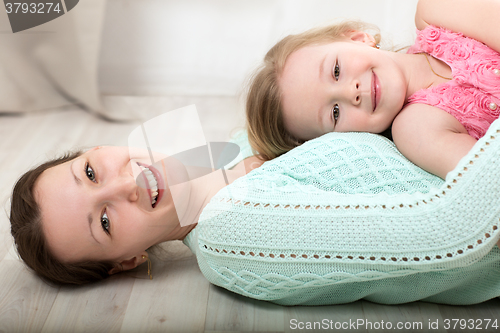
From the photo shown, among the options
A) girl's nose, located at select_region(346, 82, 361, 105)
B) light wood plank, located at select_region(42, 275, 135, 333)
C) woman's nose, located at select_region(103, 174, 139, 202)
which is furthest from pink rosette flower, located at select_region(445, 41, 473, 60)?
light wood plank, located at select_region(42, 275, 135, 333)

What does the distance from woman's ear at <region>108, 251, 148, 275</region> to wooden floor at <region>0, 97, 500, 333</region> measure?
16mm

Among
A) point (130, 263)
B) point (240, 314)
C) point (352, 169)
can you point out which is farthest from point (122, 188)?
point (352, 169)

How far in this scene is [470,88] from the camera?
830 millimetres

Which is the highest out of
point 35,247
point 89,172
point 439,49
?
point 439,49

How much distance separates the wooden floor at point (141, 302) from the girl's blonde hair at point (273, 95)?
6.3 inches

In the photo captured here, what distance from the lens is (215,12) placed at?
31.0 inches

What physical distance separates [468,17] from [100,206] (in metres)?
0.79

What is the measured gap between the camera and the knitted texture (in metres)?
0.63

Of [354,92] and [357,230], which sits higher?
[354,92]

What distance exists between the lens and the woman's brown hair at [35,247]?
752 millimetres

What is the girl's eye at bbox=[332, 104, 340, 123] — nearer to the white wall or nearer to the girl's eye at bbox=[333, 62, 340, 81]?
the girl's eye at bbox=[333, 62, 340, 81]

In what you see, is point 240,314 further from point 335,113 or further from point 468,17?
point 468,17

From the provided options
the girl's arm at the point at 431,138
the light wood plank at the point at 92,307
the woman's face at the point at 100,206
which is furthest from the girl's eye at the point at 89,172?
the girl's arm at the point at 431,138

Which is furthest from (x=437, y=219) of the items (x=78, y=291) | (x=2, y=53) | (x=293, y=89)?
(x=2, y=53)
